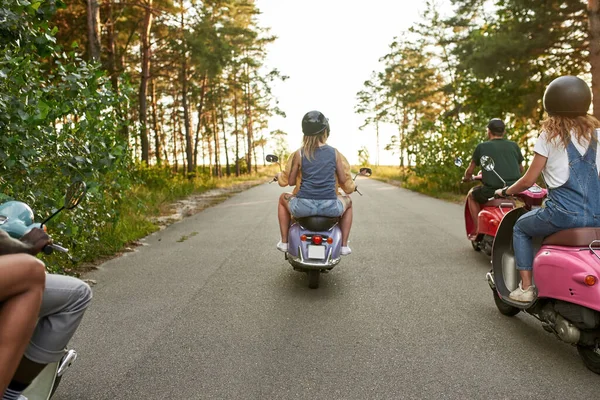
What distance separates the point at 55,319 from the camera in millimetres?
2549

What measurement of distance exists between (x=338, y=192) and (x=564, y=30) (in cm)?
1560

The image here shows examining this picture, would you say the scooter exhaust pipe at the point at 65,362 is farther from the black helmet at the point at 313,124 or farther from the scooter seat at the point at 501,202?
the scooter seat at the point at 501,202

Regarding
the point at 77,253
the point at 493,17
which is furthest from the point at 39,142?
the point at 493,17

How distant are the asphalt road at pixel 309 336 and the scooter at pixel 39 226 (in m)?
0.65

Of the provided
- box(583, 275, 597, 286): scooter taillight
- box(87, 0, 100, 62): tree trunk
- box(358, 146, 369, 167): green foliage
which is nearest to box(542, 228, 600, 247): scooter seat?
box(583, 275, 597, 286): scooter taillight

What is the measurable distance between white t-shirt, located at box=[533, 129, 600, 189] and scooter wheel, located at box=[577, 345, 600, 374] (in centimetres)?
113

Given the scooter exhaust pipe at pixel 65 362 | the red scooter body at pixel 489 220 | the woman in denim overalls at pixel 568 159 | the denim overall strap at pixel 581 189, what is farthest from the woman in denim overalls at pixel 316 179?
the scooter exhaust pipe at pixel 65 362

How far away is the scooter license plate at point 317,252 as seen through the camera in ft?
19.3

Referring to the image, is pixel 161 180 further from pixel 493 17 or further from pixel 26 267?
pixel 26 267

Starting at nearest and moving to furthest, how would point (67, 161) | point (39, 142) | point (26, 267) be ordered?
point (26, 267) → point (39, 142) → point (67, 161)

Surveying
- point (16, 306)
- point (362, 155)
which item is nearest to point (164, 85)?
point (362, 155)

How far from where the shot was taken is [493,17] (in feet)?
77.3

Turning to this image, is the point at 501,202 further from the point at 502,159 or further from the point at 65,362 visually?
the point at 65,362

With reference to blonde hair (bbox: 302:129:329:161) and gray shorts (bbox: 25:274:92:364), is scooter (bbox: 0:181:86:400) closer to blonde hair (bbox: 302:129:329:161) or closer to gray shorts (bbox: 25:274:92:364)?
gray shorts (bbox: 25:274:92:364)
